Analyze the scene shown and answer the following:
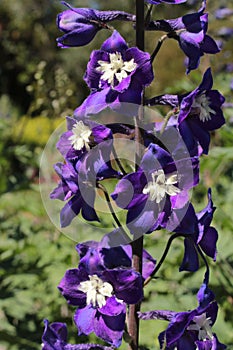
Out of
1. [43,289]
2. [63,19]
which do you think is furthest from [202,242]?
[43,289]

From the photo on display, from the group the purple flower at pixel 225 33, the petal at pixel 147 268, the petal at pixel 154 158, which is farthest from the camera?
the purple flower at pixel 225 33

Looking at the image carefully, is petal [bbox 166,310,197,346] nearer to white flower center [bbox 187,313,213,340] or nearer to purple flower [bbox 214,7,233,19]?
white flower center [bbox 187,313,213,340]

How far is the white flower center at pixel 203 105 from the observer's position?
1.57 metres

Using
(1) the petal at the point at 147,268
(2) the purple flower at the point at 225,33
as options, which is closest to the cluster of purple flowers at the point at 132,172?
(1) the petal at the point at 147,268

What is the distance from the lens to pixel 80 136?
5.13 feet

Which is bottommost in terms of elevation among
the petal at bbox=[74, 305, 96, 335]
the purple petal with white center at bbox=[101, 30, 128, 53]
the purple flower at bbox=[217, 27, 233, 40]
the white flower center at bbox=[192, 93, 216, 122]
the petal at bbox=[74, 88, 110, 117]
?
the purple flower at bbox=[217, 27, 233, 40]

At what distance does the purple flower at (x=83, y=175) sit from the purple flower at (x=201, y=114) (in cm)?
20

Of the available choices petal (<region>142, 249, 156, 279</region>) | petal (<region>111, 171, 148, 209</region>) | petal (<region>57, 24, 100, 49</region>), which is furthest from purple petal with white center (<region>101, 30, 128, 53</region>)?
petal (<region>142, 249, 156, 279</region>)

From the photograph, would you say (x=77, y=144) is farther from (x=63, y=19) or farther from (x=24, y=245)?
(x=24, y=245)

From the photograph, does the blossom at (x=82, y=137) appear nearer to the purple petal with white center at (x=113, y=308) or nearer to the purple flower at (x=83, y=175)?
the purple flower at (x=83, y=175)

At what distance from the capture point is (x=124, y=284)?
154 cm

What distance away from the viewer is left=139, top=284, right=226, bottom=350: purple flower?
1535 millimetres

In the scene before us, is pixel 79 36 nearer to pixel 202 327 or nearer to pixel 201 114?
pixel 201 114

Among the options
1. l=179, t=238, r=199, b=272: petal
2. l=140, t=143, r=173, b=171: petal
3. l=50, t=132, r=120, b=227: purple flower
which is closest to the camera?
l=140, t=143, r=173, b=171: petal
